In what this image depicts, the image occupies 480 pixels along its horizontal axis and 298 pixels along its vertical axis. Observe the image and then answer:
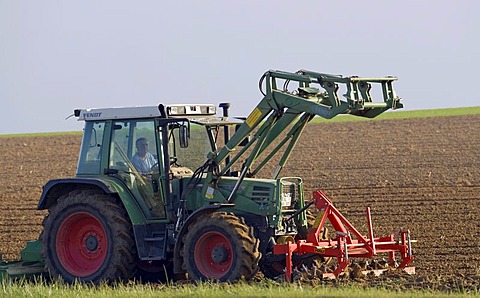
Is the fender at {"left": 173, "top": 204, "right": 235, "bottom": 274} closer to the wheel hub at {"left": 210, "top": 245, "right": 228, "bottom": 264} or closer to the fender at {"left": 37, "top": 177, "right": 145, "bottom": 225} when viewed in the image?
the wheel hub at {"left": 210, "top": 245, "right": 228, "bottom": 264}

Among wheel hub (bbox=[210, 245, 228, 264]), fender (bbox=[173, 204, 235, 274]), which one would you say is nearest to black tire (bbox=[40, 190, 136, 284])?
fender (bbox=[173, 204, 235, 274])

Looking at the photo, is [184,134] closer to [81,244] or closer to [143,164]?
[143,164]

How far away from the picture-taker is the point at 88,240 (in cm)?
1338

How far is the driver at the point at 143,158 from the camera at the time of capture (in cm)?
1323

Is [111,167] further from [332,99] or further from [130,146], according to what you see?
[332,99]

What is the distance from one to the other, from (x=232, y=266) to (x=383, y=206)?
9.27m

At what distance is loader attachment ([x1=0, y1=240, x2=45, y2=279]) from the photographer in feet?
44.4

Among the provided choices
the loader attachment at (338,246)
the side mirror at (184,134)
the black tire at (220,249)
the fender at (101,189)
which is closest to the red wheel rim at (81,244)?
the fender at (101,189)

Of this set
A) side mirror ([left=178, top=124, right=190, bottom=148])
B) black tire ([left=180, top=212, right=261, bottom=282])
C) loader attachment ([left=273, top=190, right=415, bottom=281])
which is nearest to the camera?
black tire ([left=180, top=212, right=261, bottom=282])

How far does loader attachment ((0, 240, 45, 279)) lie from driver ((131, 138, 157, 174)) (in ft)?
6.38

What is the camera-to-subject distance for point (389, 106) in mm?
12523

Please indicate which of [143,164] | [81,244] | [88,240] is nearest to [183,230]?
[143,164]

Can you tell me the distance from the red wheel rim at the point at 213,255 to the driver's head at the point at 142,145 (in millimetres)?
1617

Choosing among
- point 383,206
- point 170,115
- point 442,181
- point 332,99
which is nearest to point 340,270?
point 332,99
